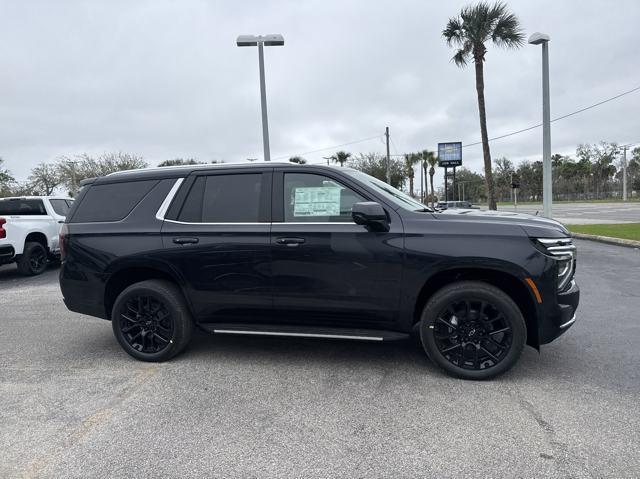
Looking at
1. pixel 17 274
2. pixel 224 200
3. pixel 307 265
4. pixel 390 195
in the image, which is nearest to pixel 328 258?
pixel 307 265

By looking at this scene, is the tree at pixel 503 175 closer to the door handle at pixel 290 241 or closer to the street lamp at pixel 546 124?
the street lamp at pixel 546 124

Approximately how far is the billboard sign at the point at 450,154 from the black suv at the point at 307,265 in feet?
91.7

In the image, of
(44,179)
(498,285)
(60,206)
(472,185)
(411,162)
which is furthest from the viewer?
(472,185)

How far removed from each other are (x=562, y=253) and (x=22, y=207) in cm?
1103

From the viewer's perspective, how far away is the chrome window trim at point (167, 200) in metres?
4.15

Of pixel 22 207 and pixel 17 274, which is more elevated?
pixel 22 207

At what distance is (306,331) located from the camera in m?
3.86

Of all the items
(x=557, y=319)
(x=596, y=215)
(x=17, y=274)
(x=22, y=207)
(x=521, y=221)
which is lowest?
(x=17, y=274)

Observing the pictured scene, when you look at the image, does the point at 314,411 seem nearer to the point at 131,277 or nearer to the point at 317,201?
the point at 317,201

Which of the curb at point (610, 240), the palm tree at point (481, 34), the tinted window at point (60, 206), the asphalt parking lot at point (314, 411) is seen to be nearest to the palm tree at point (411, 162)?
the palm tree at point (481, 34)

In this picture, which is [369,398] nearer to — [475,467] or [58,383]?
Result: [475,467]

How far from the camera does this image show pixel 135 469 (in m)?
2.53

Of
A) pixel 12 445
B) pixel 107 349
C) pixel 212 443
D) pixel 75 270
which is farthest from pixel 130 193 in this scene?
pixel 212 443

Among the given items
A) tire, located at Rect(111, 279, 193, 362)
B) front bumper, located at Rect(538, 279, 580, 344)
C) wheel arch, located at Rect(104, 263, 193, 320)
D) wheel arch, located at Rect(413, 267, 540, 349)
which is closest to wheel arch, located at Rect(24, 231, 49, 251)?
wheel arch, located at Rect(104, 263, 193, 320)
